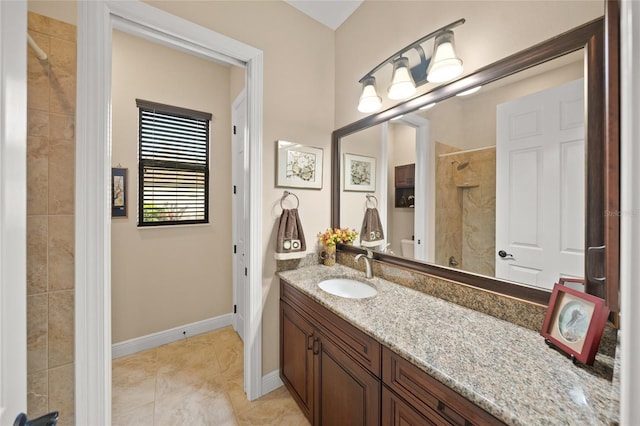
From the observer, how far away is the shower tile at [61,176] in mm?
1135

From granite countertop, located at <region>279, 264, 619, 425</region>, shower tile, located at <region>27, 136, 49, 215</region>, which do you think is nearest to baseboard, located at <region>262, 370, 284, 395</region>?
granite countertop, located at <region>279, 264, 619, 425</region>

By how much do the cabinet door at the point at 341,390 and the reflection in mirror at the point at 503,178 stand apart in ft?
2.32

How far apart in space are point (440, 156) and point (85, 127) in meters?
1.82

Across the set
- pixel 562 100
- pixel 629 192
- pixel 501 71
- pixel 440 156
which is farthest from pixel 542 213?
pixel 629 192

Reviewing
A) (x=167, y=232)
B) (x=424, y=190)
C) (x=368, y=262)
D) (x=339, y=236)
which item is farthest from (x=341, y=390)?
(x=167, y=232)

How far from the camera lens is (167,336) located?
2.42m

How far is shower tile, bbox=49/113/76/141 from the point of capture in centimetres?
113

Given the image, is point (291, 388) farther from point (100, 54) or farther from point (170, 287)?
point (100, 54)

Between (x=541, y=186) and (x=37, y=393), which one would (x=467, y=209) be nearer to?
(x=541, y=186)

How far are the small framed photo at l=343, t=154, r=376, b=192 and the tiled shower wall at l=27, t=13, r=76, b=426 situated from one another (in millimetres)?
1635

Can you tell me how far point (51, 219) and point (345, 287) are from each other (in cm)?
161

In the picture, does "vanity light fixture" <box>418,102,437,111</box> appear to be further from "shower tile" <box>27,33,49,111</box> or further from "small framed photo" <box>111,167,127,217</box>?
"small framed photo" <box>111,167,127,217</box>

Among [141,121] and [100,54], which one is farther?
[141,121]

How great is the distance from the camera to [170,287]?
8.05 feet
